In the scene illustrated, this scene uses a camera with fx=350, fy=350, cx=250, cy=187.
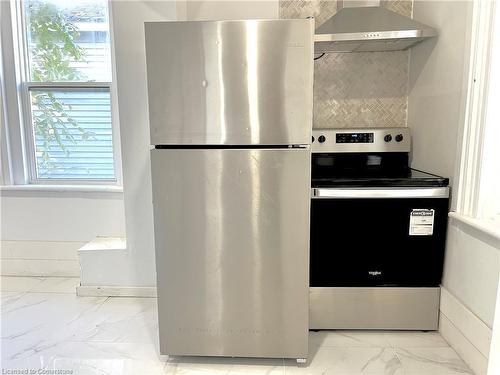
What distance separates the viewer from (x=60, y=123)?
2.55m

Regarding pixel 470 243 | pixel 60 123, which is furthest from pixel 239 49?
pixel 60 123

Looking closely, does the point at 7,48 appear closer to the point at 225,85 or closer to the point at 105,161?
the point at 105,161

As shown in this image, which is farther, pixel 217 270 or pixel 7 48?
pixel 7 48

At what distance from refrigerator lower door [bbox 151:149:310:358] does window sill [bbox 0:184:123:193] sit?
3.90 ft

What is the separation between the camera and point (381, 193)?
67.3 inches

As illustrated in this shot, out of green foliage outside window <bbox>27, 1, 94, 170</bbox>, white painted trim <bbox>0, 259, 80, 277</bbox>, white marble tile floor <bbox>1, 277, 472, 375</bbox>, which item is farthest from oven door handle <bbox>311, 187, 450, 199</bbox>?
white painted trim <bbox>0, 259, 80, 277</bbox>

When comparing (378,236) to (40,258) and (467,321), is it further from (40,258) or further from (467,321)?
(40,258)


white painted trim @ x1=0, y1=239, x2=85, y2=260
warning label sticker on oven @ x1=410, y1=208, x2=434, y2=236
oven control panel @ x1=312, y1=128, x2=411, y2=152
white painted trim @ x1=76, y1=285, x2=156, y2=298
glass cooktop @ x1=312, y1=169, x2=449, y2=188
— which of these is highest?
oven control panel @ x1=312, y1=128, x2=411, y2=152

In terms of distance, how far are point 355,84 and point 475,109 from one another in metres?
→ 0.90

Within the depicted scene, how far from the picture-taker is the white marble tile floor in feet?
5.19

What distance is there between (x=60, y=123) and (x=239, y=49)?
1804 mm

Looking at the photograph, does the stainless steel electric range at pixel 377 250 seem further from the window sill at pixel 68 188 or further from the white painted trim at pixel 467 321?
the window sill at pixel 68 188

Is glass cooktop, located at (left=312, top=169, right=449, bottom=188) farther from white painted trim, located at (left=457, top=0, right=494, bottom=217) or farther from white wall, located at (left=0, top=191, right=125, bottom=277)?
white wall, located at (left=0, top=191, right=125, bottom=277)

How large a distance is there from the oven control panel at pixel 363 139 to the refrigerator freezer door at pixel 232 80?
2.70 ft
